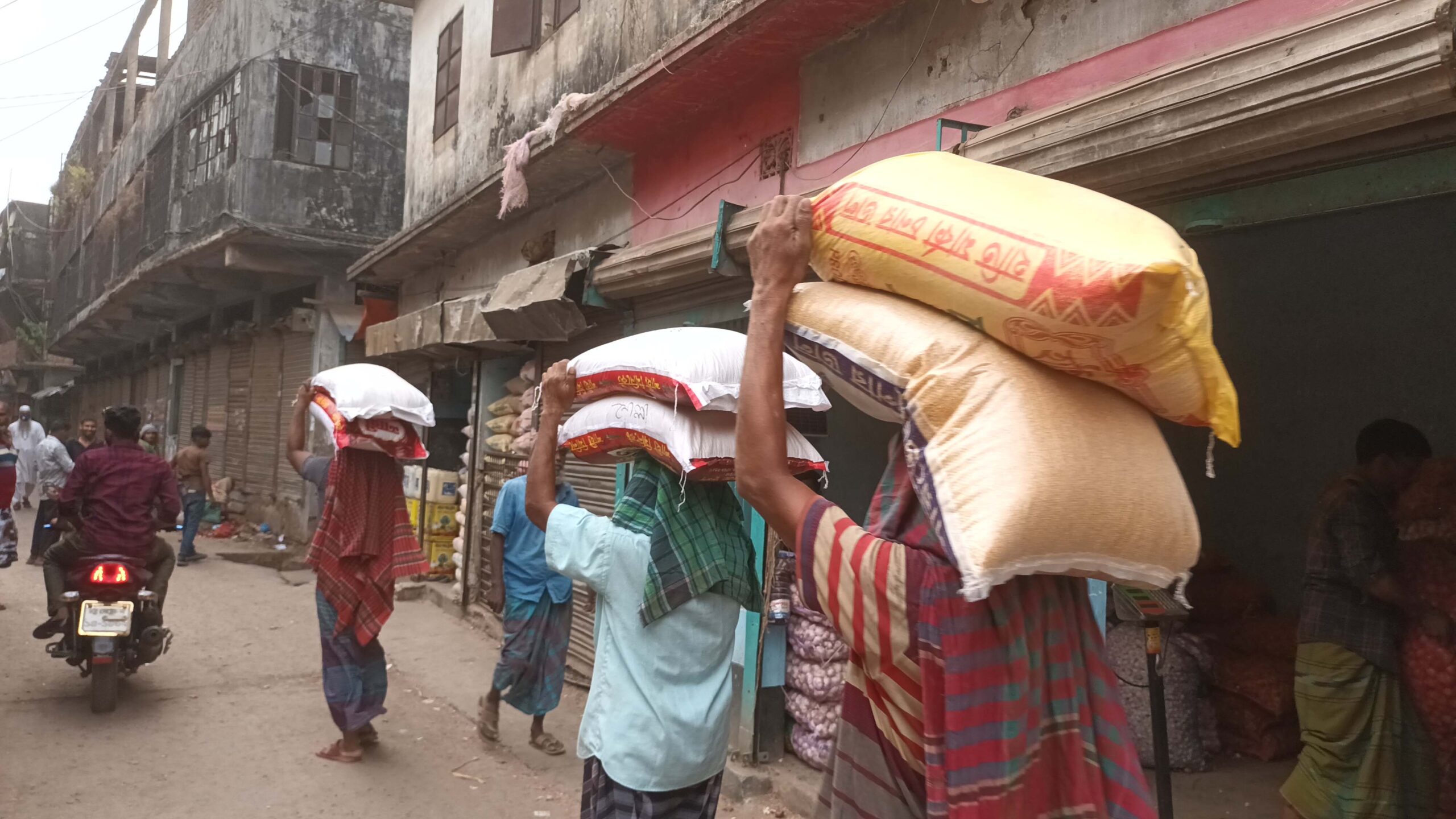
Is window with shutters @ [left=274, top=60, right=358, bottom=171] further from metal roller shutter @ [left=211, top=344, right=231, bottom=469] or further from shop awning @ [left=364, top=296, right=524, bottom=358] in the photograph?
metal roller shutter @ [left=211, top=344, right=231, bottom=469]

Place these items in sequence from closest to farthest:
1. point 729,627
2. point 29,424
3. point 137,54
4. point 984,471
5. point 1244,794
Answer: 1. point 984,471
2. point 729,627
3. point 1244,794
4. point 29,424
5. point 137,54

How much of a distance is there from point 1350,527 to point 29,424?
1480cm

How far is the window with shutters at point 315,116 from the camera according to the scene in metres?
14.4

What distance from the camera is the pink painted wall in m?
3.46

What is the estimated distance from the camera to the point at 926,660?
1.58m

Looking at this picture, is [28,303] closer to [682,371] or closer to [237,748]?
[237,748]

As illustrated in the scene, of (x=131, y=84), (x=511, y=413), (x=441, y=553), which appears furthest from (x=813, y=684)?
(x=131, y=84)

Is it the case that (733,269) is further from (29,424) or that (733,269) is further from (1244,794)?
(29,424)

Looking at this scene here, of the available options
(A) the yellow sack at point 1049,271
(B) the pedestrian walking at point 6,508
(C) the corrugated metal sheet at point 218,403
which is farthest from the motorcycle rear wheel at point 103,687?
(C) the corrugated metal sheet at point 218,403

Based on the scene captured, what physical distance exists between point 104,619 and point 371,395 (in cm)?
233

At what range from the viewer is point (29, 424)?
1316 centimetres

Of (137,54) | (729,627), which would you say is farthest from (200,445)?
(137,54)

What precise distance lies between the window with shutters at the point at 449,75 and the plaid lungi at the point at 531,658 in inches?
278

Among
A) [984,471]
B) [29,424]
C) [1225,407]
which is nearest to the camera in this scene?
[984,471]
